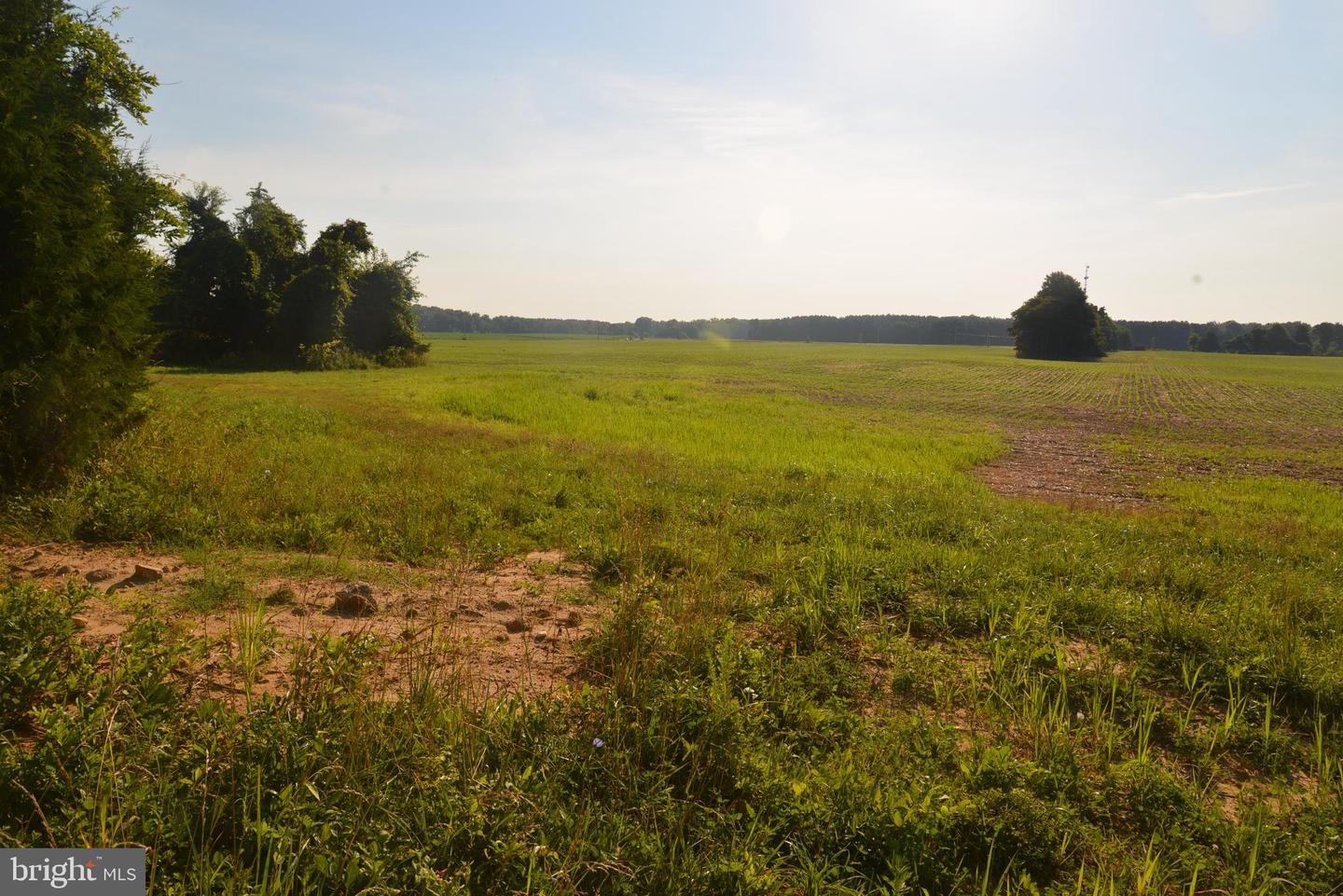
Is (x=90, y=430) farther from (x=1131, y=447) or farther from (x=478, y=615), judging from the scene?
(x=1131, y=447)

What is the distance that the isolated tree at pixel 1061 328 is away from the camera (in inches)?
3364

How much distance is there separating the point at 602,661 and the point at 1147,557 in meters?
6.31

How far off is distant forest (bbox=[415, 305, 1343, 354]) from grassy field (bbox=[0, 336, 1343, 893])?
11291cm

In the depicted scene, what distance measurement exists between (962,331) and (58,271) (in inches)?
6399

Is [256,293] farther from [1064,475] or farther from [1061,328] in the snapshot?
[1061,328]

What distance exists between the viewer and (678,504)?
29.1 feet

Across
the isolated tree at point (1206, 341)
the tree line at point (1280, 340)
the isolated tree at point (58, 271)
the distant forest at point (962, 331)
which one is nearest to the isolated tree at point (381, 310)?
the isolated tree at point (58, 271)

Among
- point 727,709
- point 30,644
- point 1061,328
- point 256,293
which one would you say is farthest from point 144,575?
point 1061,328

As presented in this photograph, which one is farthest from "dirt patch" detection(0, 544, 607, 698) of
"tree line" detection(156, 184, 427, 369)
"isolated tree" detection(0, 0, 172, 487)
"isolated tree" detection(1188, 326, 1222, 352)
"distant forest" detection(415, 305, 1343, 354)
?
"isolated tree" detection(1188, 326, 1222, 352)

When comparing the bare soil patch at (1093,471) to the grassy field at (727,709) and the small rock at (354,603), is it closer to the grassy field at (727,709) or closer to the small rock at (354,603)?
the grassy field at (727,709)

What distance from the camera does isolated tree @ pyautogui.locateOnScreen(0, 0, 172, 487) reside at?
6.57 m

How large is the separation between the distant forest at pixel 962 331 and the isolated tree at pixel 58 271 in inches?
4329

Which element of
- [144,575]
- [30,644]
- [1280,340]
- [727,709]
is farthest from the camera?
[1280,340]

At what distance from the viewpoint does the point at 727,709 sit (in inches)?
142
